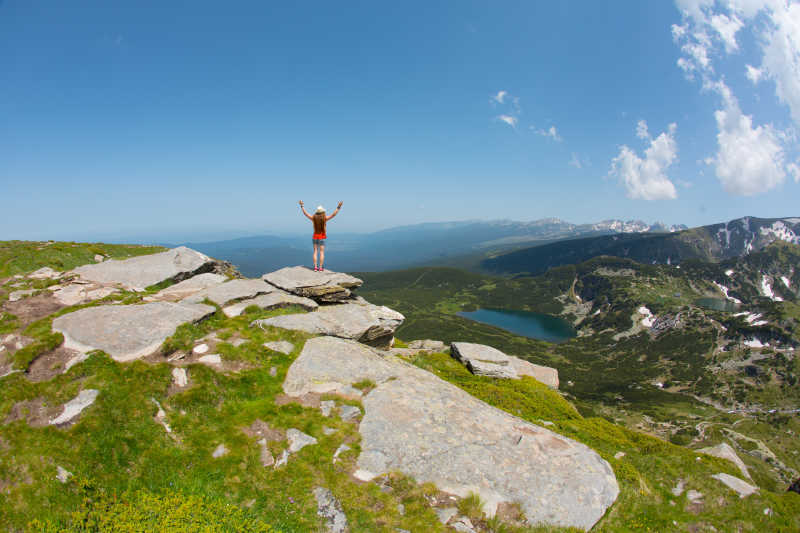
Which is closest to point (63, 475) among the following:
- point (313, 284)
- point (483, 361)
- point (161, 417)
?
point (161, 417)

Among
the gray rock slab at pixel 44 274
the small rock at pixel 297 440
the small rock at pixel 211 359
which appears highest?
the gray rock slab at pixel 44 274

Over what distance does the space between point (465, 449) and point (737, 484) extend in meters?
12.3

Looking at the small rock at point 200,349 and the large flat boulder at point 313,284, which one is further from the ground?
the large flat boulder at point 313,284

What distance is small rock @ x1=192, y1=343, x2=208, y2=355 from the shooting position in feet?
49.0

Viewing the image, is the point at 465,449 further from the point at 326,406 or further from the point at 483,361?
the point at 483,361

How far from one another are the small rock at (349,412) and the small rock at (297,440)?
1660 mm

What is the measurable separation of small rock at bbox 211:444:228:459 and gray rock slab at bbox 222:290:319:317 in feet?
31.6

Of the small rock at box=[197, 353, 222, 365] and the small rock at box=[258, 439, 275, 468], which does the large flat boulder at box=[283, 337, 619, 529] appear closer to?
the small rock at box=[258, 439, 275, 468]

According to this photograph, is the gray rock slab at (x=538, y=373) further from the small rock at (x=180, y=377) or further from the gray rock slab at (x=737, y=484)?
the small rock at (x=180, y=377)

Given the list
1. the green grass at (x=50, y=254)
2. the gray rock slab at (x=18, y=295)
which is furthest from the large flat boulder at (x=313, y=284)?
the green grass at (x=50, y=254)

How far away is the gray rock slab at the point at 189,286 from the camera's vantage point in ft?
70.7

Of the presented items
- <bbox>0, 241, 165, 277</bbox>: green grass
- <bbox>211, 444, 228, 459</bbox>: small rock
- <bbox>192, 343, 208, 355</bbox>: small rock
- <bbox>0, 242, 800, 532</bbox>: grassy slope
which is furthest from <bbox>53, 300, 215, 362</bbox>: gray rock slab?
<bbox>0, 241, 165, 277</bbox>: green grass

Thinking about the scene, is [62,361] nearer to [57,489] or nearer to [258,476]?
[57,489]

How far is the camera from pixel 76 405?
10.9 metres
